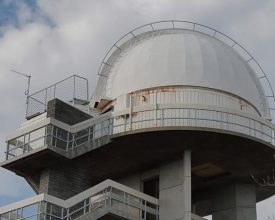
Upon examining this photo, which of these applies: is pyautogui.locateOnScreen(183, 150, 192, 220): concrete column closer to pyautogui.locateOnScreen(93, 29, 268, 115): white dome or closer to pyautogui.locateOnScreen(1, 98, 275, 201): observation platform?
pyautogui.locateOnScreen(1, 98, 275, 201): observation platform

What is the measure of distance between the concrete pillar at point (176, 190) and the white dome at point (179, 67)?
418 cm

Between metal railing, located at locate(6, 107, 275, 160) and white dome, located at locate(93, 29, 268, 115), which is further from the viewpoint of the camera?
white dome, located at locate(93, 29, 268, 115)

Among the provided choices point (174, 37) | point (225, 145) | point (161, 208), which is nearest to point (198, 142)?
point (225, 145)

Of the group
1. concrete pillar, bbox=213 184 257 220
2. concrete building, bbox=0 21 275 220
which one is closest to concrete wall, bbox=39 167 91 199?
concrete building, bbox=0 21 275 220

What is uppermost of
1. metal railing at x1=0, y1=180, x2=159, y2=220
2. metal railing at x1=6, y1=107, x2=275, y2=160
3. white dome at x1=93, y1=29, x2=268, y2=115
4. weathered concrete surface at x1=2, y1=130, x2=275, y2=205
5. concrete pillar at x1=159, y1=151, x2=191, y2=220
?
white dome at x1=93, y1=29, x2=268, y2=115

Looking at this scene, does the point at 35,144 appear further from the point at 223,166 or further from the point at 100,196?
the point at 223,166

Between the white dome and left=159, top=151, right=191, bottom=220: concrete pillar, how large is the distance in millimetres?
4183

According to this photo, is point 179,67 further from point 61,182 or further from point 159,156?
point 61,182

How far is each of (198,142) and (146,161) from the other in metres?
3.55

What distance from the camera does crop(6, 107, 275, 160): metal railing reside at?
36344 millimetres

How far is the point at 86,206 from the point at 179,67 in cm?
935

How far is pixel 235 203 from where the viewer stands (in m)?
40.7

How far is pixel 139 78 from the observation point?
38688 millimetres

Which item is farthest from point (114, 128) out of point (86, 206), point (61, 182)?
point (86, 206)
